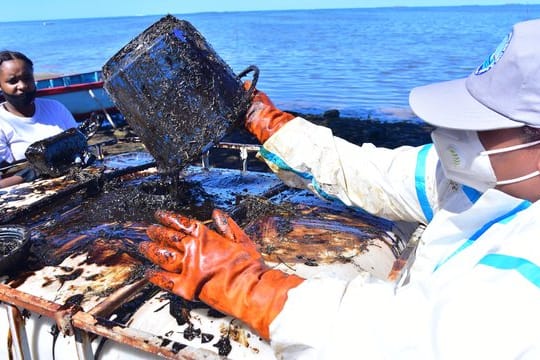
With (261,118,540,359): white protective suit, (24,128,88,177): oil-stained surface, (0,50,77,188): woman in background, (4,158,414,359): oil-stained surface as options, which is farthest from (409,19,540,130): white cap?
(0,50,77,188): woman in background

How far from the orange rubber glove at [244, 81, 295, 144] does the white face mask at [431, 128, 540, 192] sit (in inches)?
44.7

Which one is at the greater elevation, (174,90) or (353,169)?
(174,90)

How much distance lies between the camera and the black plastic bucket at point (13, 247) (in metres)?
2.43

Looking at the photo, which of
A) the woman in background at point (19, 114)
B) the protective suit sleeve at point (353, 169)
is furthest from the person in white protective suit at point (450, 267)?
the woman in background at point (19, 114)

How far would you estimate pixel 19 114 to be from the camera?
4809 mm

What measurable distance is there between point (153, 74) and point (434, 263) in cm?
166

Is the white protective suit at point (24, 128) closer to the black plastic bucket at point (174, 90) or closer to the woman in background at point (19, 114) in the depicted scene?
the woman in background at point (19, 114)

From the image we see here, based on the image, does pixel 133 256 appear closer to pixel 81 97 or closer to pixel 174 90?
pixel 174 90

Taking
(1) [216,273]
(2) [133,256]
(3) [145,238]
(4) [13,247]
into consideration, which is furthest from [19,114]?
(1) [216,273]

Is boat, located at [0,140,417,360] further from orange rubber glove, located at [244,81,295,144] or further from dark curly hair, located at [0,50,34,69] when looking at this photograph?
dark curly hair, located at [0,50,34,69]

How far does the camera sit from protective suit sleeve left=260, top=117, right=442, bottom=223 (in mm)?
2389

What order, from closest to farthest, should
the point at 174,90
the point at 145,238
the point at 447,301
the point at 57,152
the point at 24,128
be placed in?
the point at 447,301 → the point at 174,90 → the point at 145,238 → the point at 57,152 → the point at 24,128

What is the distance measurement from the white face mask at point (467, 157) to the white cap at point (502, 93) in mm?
82

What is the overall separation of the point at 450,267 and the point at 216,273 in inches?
33.1
